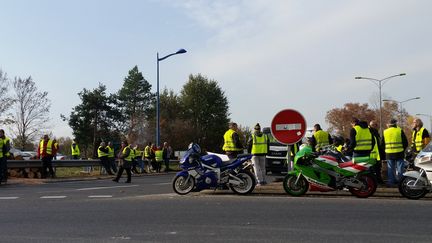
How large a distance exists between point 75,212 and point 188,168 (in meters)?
3.48

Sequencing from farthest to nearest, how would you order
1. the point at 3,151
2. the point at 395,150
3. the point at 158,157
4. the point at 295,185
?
the point at 158,157 < the point at 3,151 < the point at 395,150 < the point at 295,185

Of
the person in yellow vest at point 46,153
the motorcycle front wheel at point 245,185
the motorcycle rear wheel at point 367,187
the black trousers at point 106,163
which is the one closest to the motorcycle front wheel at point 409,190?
the motorcycle rear wheel at point 367,187

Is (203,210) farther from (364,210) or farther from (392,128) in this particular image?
(392,128)

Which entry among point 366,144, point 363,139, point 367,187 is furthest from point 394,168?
point 367,187

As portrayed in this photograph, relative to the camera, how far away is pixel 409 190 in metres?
11.5

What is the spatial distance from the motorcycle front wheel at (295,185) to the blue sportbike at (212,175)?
86 centimetres

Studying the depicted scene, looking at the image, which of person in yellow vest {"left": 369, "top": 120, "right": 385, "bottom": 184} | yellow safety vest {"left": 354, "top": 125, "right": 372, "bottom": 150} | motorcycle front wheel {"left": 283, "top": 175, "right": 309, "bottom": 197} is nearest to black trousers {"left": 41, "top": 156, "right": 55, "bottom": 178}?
motorcycle front wheel {"left": 283, "top": 175, "right": 309, "bottom": 197}

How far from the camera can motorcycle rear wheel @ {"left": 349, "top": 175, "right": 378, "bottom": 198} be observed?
1173cm

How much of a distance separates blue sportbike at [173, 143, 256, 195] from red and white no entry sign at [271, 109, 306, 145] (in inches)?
40.5

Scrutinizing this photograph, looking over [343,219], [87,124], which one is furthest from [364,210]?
[87,124]

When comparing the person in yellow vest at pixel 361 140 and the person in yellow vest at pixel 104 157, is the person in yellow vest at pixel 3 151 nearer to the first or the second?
the person in yellow vest at pixel 104 157

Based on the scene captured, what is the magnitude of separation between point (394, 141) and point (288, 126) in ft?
9.83

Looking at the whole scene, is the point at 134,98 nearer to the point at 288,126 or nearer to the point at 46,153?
the point at 46,153

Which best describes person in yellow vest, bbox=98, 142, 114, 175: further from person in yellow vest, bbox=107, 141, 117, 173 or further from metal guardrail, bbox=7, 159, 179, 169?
metal guardrail, bbox=7, 159, 179, 169
